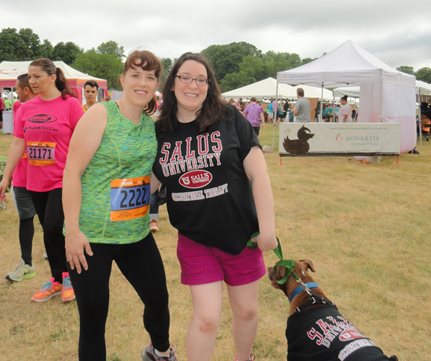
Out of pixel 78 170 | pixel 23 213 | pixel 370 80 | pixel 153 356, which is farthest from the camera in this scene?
pixel 370 80

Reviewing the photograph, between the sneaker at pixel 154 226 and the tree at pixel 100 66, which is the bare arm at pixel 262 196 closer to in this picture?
the sneaker at pixel 154 226

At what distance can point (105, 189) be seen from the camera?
1.97 metres

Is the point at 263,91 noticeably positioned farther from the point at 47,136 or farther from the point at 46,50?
the point at 46,50

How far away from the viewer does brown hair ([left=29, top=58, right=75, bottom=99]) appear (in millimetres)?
3106

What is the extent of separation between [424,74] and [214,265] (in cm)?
13679

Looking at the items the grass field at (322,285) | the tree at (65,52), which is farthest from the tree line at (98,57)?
the grass field at (322,285)

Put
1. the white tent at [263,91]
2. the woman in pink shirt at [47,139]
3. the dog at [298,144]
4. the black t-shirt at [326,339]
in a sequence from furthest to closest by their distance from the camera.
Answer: the white tent at [263,91] < the dog at [298,144] < the woman in pink shirt at [47,139] < the black t-shirt at [326,339]

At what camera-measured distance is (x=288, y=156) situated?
37.6 ft

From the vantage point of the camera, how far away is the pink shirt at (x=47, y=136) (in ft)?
10.2

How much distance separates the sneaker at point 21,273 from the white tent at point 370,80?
32.7 ft

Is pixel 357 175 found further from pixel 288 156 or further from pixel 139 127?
pixel 139 127

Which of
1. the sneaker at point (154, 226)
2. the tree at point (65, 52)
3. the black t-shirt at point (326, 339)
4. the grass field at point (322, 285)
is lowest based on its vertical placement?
the grass field at point (322, 285)

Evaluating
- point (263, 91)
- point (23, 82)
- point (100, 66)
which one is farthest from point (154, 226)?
point (100, 66)

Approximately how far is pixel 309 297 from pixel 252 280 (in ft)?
1.19
